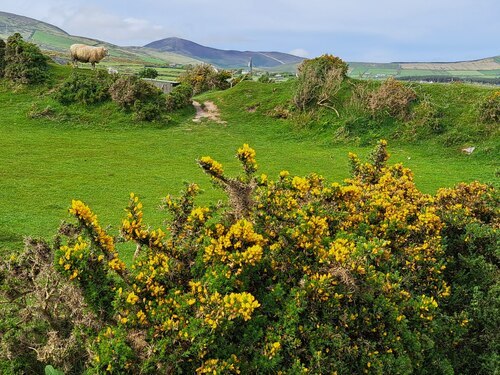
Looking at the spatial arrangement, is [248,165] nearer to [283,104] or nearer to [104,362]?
[104,362]

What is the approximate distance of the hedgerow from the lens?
4949 mm

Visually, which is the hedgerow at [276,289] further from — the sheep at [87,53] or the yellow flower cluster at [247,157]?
the sheep at [87,53]

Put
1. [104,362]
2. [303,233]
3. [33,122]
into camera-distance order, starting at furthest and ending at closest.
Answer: [33,122]
[303,233]
[104,362]

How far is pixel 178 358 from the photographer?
4828 millimetres

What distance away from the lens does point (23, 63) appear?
34594 millimetres

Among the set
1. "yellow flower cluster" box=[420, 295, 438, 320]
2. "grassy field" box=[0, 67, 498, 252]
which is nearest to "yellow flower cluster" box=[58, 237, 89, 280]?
"yellow flower cluster" box=[420, 295, 438, 320]

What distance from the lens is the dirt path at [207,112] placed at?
33.4 metres

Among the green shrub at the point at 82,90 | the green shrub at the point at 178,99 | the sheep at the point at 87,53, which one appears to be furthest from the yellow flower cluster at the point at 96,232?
the sheep at the point at 87,53

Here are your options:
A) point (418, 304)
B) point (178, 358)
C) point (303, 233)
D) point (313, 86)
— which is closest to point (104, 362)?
point (178, 358)

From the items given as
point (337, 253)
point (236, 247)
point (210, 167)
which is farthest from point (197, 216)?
point (337, 253)

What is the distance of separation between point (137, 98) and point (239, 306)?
30.3 m

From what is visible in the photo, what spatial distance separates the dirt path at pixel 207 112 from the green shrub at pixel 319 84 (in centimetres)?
635

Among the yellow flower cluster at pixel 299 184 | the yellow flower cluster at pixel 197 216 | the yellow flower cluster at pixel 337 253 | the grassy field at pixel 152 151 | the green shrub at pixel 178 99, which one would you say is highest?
the green shrub at pixel 178 99

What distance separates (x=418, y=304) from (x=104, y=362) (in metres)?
4.36
